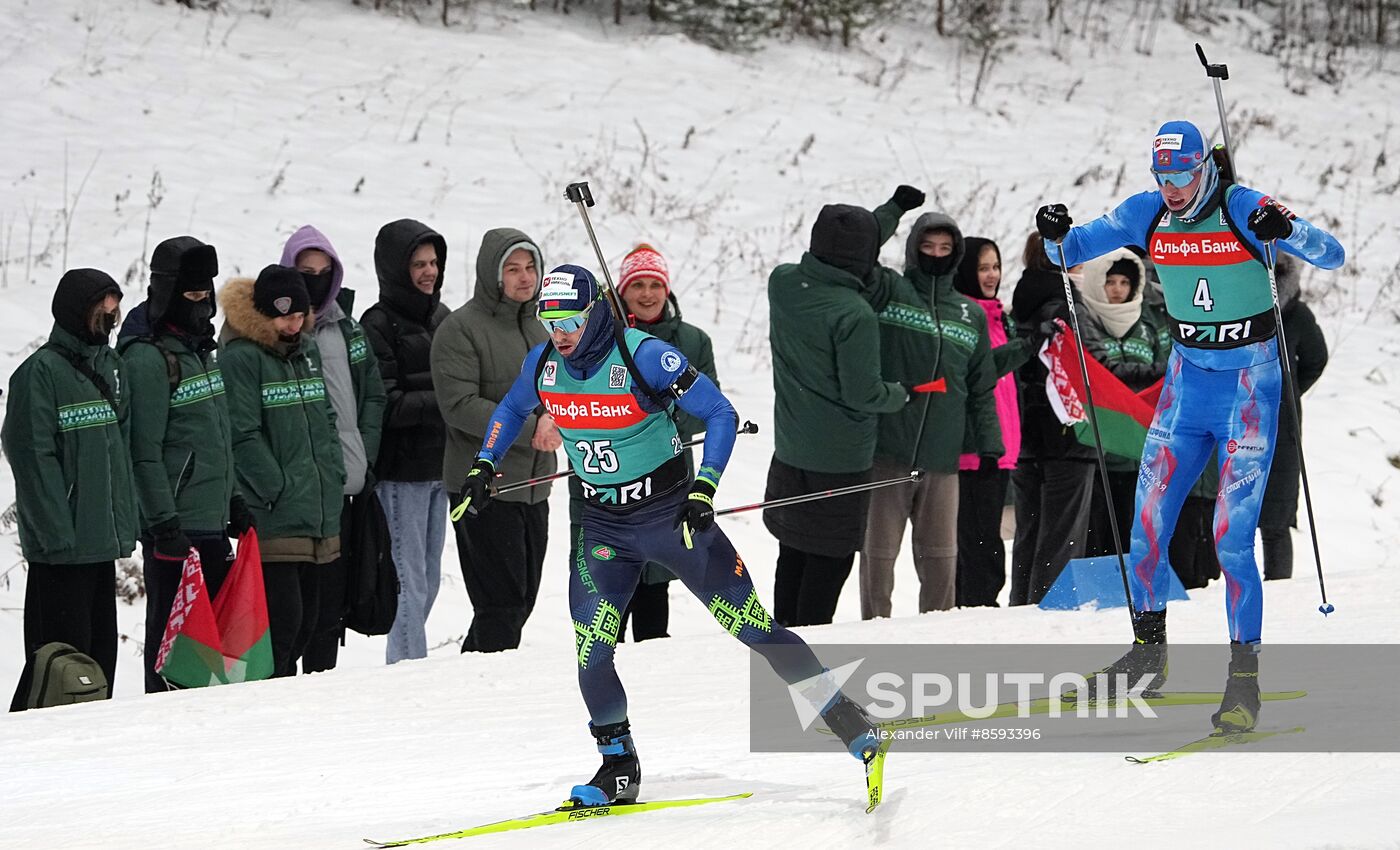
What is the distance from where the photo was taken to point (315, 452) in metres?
8.00

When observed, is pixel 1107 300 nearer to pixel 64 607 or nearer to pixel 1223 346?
pixel 1223 346

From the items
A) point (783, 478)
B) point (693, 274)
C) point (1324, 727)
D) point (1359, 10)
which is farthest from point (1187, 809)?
point (1359, 10)

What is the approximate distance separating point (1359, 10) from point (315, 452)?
20455 mm

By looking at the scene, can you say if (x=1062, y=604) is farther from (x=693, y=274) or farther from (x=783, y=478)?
(x=693, y=274)

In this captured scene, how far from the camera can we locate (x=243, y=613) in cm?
764

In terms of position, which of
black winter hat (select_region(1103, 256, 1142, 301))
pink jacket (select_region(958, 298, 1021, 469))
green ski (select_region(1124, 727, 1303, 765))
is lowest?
green ski (select_region(1124, 727, 1303, 765))

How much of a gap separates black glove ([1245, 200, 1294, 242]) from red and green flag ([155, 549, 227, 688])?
470 cm

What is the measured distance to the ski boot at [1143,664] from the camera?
22.2ft

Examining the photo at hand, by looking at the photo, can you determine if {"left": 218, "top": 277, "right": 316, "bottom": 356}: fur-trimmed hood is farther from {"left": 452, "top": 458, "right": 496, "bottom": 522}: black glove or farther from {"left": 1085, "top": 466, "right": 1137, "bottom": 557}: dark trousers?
{"left": 1085, "top": 466, "right": 1137, "bottom": 557}: dark trousers

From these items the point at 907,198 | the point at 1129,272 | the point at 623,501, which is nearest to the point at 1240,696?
the point at 623,501

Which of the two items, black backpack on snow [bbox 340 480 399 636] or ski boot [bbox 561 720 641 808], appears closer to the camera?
ski boot [bbox 561 720 641 808]

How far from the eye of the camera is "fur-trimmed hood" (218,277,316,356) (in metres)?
7.98

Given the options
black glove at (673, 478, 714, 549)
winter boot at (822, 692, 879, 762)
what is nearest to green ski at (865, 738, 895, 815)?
winter boot at (822, 692, 879, 762)

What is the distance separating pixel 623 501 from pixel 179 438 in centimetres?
296
